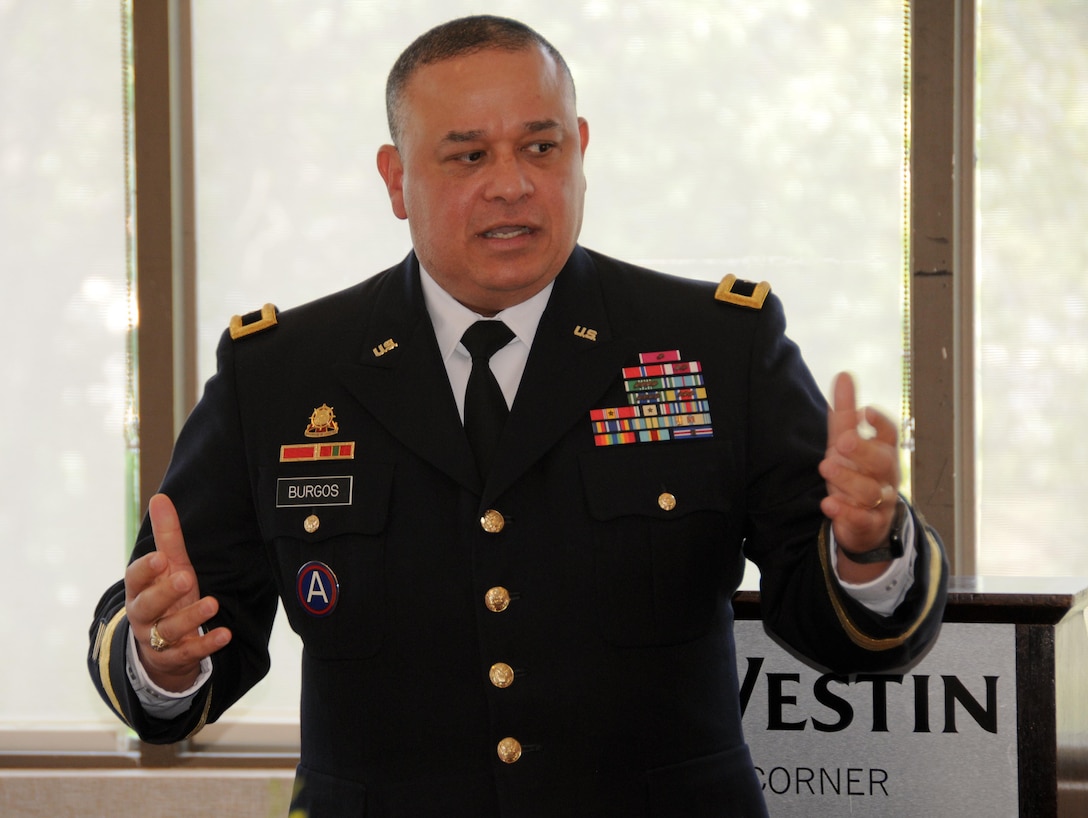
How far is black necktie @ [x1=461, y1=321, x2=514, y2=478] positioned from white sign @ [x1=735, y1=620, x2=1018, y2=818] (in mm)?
481

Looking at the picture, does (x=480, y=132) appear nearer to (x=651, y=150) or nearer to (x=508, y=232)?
(x=508, y=232)

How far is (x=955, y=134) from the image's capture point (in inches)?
102

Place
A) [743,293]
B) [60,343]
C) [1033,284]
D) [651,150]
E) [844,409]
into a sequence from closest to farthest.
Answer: [844,409], [743,293], [1033,284], [651,150], [60,343]

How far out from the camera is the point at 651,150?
2.72 metres

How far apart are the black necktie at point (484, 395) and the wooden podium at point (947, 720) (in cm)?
45

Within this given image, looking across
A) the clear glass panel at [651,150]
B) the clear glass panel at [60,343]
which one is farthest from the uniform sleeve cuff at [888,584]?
the clear glass panel at [60,343]

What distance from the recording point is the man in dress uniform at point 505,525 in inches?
49.0

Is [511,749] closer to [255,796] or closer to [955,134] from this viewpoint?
[255,796]

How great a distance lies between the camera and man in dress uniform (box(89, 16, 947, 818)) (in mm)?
1244

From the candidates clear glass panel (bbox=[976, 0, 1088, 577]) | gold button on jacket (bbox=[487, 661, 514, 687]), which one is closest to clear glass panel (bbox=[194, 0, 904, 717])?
clear glass panel (bbox=[976, 0, 1088, 577])

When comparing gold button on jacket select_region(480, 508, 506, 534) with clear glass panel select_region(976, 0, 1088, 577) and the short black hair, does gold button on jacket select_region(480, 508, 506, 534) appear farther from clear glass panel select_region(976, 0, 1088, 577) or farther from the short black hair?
clear glass panel select_region(976, 0, 1088, 577)

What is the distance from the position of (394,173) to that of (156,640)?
0.69 metres

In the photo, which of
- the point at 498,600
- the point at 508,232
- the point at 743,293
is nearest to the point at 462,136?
the point at 508,232

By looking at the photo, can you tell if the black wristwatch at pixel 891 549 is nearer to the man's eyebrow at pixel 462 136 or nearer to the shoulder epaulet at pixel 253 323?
the man's eyebrow at pixel 462 136
